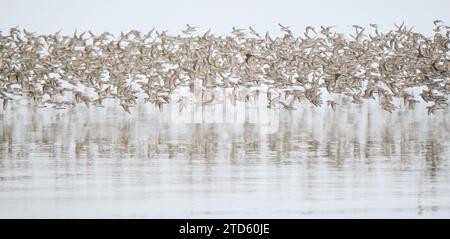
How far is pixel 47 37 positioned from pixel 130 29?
73 cm

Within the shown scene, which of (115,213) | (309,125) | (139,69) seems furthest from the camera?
(139,69)

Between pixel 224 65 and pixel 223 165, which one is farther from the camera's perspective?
pixel 224 65

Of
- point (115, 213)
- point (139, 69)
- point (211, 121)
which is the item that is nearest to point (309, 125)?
point (211, 121)

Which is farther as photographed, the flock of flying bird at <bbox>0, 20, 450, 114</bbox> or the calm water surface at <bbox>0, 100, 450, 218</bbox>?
the flock of flying bird at <bbox>0, 20, 450, 114</bbox>

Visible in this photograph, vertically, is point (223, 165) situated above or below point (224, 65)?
below

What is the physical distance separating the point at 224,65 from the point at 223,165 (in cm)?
222

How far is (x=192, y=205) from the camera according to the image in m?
4.32

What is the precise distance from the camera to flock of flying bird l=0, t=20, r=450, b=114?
6.98m

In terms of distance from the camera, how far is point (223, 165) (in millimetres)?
5031

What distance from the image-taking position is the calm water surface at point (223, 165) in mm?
4293

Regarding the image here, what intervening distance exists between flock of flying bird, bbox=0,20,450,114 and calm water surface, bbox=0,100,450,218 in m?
0.39

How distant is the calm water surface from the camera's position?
4.29 meters

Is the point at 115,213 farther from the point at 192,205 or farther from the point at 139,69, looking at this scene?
the point at 139,69

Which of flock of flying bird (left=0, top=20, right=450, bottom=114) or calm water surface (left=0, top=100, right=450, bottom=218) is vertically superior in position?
flock of flying bird (left=0, top=20, right=450, bottom=114)
